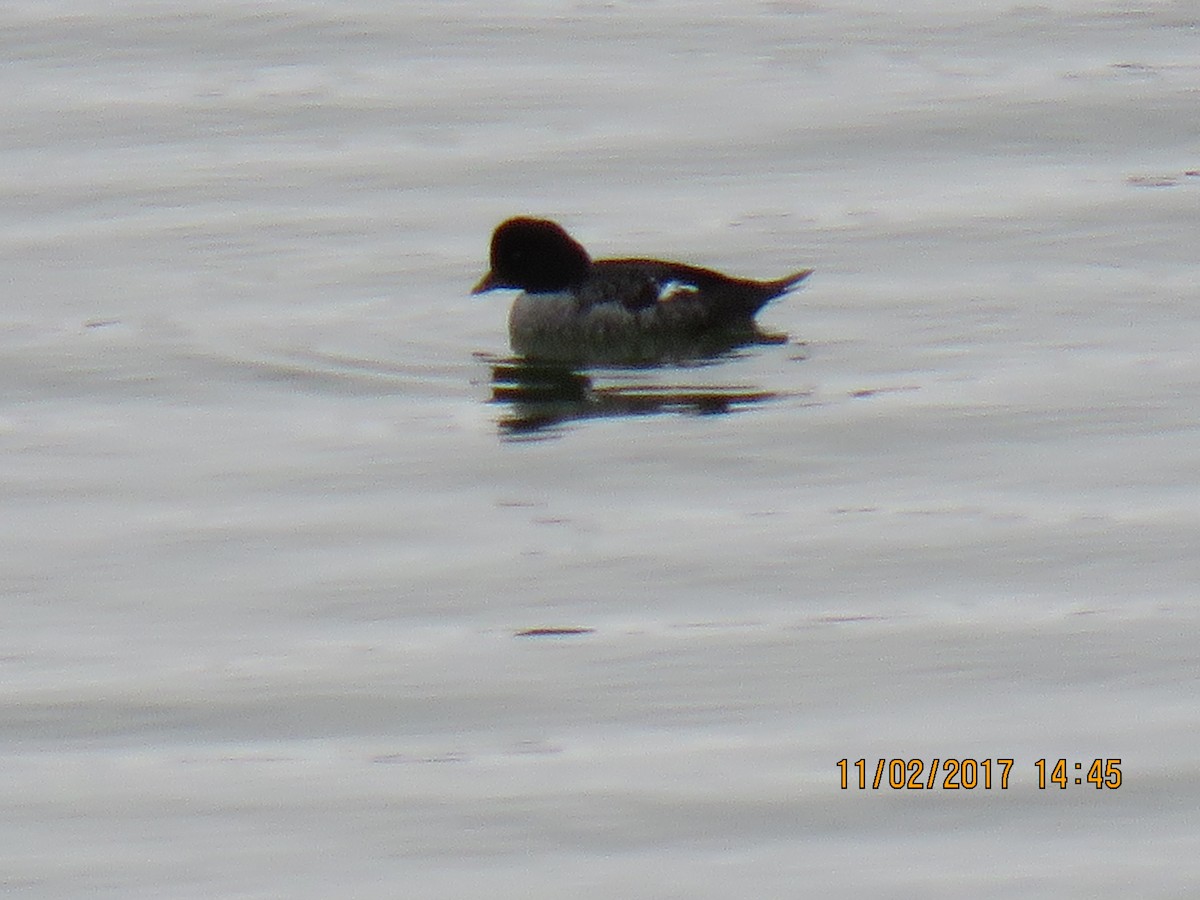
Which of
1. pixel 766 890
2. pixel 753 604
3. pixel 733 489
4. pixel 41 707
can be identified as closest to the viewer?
pixel 766 890

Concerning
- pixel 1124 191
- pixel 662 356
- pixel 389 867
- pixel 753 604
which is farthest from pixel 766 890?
pixel 1124 191

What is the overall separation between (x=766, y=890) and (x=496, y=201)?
737cm

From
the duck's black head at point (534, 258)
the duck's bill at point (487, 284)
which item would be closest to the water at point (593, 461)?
the duck's bill at point (487, 284)

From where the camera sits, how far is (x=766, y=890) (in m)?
6.26

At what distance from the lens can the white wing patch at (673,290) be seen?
11.5 m

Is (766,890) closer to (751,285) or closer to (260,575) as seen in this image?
(260,575)

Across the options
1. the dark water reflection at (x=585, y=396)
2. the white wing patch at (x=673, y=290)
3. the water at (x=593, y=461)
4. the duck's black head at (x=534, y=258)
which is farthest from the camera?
the duck's black head at (x=534, y=258)

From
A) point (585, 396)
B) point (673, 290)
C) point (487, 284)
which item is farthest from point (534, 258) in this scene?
point (585, 396)
